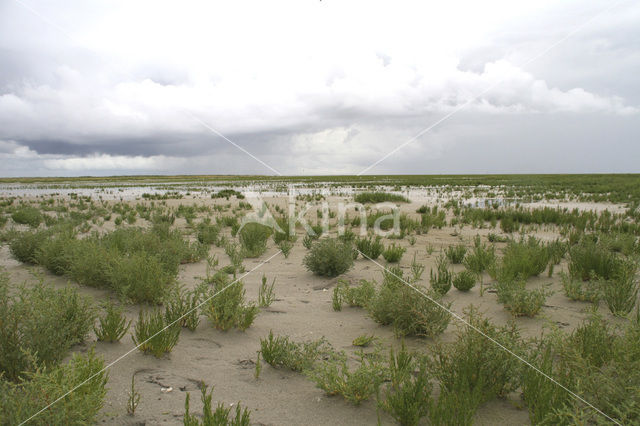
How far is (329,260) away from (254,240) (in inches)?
132

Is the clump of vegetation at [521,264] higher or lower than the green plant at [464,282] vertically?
higher

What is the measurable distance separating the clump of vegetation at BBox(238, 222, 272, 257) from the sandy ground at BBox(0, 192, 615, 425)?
7.12ft

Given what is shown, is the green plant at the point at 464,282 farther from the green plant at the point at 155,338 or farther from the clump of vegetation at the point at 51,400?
the clump of vegetation at the point at 51,400

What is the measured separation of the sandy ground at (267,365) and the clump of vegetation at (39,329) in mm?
321

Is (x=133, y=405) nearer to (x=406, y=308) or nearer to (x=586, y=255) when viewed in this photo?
(x=406, y=308)

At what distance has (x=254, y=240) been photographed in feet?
32.5

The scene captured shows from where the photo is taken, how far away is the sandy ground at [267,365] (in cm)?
299

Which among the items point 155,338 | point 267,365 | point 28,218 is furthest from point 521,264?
point 28,218

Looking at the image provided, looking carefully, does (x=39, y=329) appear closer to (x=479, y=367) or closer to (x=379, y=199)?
(x=479, y=367)

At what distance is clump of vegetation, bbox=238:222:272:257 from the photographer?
9023mm

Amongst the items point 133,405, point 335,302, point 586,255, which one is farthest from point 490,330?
point 586,255

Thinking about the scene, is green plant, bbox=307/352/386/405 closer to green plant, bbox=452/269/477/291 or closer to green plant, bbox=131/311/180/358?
green plant, bbox=131/311/180/358

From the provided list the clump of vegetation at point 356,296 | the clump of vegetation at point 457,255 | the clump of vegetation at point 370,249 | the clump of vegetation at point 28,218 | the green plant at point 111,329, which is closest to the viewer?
the green plant at point 111,329

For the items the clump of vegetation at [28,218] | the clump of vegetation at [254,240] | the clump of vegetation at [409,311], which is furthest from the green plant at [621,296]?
the clump of vegetation at [28,218]
